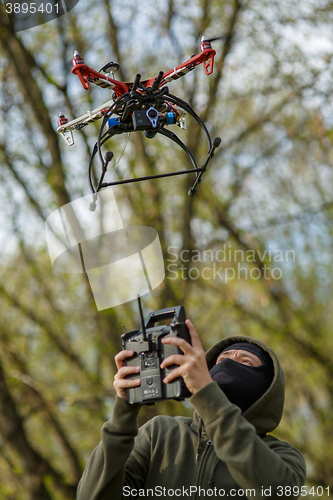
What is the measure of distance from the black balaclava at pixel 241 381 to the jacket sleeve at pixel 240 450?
32 centimetres

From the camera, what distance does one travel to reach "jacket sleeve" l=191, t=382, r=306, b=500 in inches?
54.1

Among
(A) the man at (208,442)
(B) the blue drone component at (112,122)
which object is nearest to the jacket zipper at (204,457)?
(A) the man at (208,442)

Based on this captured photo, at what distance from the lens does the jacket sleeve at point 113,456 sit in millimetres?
1571

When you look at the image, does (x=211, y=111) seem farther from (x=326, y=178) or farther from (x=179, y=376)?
(x=179, y=376)

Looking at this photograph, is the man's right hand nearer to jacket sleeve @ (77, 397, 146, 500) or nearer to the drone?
jacket sleeve @ (77, 397, 146, 500)

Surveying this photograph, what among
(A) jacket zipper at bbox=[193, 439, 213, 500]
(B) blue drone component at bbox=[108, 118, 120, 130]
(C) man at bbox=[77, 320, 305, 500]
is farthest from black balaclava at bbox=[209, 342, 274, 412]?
(B) blue drone component at bbox=[108, 118, 120, 130]

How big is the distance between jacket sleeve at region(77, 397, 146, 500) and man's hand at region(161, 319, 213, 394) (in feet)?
0.96

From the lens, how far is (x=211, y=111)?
5.83 metres

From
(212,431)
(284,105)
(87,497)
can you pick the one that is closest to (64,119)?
(212,431)

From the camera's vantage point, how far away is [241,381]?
1.79 meters

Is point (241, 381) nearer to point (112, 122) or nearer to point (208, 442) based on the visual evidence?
→ point (208, 442)

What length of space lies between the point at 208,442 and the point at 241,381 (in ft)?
0.88

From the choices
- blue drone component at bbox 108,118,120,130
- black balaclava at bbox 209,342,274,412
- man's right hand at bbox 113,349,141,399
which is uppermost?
blue drone component at bbox 108,118,120,130

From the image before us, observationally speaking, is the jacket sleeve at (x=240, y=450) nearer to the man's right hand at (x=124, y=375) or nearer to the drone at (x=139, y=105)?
the man's right hand at (x=124, y=375)
